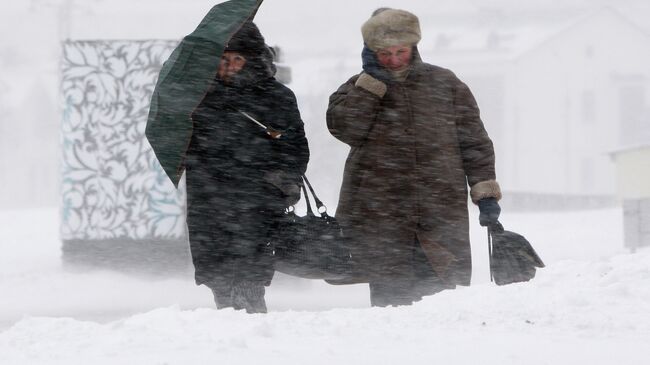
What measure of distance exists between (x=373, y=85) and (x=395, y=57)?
0.19m

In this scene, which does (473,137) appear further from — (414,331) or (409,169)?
(414,331)

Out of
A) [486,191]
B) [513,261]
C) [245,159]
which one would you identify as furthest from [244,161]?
[513,261]

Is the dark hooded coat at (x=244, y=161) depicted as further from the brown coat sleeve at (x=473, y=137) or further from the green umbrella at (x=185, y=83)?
the brown coat sleeve at (x=473, y=137)

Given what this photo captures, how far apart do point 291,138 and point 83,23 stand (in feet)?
225

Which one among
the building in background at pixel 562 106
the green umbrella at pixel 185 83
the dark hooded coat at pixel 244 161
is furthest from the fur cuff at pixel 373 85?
the building in background at pixel 562 106

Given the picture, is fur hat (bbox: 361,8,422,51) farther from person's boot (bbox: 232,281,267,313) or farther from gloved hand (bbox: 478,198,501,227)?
person's boot (bbox: 232,281,267,313)

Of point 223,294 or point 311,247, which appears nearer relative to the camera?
point 311,247

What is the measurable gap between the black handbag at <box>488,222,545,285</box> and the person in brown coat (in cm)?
23

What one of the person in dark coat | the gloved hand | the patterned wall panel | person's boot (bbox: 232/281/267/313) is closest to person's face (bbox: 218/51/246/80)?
the person in dark coat

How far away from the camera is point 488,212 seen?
5098 mm

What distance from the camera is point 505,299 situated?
4301mm

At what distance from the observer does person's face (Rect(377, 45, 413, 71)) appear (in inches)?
203

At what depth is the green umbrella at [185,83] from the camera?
16.5 feet

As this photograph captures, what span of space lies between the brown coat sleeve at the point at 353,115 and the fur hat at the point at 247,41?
39 cm
